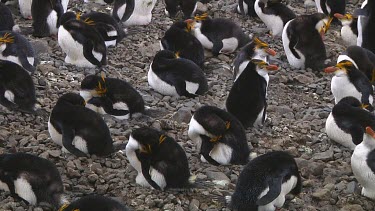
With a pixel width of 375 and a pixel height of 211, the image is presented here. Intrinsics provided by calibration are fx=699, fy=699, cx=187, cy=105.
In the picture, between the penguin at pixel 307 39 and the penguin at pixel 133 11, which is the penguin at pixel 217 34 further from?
the penguin at pixel 133 11

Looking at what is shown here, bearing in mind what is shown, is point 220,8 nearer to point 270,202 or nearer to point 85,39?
point 85,39

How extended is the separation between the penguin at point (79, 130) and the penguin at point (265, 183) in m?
1.30

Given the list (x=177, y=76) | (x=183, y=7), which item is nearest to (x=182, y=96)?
(x=177, y=76)

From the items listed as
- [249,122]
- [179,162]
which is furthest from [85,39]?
[179,162]

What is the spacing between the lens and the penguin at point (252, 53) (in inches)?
300

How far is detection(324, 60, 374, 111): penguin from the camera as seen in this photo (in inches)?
280

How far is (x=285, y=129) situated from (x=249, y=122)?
0.41m

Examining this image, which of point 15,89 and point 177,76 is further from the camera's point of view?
point 177,76

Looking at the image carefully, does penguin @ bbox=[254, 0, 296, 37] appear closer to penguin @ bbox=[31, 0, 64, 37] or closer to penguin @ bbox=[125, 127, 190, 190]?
penguin @ bbox=[31, 0, 64, 37]

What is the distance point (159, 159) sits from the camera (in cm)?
546

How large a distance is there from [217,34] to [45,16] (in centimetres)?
218

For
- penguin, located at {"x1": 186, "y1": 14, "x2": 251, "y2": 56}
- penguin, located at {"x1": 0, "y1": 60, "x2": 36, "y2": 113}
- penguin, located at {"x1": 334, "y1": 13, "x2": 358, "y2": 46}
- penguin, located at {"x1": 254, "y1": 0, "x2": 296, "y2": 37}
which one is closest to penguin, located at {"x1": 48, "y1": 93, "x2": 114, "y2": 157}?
penguin, located at {"x1": 0, "y1": 60, "x2": 36, "y2": 113}

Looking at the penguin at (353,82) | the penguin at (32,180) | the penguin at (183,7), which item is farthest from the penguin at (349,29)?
the penguin at (32,180)

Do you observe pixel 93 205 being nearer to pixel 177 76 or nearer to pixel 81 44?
pixel 177 76
